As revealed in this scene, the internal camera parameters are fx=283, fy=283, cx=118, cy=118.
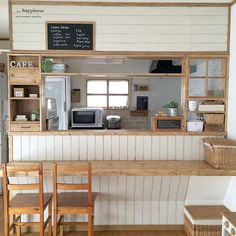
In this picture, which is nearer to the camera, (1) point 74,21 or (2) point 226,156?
(2) point 226,156

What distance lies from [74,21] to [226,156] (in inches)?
88.1

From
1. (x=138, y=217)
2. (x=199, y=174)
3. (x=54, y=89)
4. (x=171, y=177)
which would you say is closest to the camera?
(x=199, y=174)

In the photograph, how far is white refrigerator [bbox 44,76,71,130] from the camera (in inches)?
207

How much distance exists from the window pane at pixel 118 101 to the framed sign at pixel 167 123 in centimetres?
256

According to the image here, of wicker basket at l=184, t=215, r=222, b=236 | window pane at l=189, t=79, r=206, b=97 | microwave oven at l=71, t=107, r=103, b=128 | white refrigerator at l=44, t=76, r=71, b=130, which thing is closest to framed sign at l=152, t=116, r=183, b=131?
window pane at l=189, t=79, r=206, b=97

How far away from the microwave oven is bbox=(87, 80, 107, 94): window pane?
77 cm

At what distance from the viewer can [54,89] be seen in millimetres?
5301

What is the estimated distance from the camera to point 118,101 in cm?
595

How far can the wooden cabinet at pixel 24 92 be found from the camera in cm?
324

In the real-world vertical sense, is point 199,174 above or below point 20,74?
below

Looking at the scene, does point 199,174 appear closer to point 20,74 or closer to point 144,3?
point 144,3

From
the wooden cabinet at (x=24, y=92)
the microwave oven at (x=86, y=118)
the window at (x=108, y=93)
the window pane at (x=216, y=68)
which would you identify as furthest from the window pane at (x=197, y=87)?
the window at (x=108, y=93)

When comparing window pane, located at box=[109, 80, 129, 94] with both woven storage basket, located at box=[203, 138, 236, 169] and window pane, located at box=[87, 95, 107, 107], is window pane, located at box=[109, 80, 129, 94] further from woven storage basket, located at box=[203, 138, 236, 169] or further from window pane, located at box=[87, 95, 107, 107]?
woven storage basket, located at box=[203, 138, 236, 169]

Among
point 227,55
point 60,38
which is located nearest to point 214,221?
point 227,55
